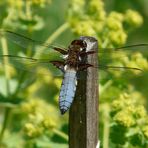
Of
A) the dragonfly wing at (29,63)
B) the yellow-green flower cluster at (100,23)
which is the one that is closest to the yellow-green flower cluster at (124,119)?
the dragonfly wing at (29,63)

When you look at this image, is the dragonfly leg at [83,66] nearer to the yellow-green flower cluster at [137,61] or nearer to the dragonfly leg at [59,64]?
the dragonfly leg at [59,64]

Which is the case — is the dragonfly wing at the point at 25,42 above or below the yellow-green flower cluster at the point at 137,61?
above

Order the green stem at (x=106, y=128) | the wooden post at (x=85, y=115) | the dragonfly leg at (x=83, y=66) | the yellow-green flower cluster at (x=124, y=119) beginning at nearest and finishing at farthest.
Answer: the wooden post at (x=85, y=115) → the dragonfly leg at (x=83, y=66) → the yellow-green flower cluster at (x=124, y=119) → the green stem at (x=106, y=128)

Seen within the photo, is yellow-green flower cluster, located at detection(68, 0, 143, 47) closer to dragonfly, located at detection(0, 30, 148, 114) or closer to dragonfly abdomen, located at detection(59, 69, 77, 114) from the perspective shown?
dragonfly, located at detection(0, 30, 148, 114)

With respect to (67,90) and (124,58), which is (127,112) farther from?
(124,58)

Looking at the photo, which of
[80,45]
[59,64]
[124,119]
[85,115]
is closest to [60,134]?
[59,64]

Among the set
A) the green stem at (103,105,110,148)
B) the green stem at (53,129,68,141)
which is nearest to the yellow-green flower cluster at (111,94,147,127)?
the green stem at (103,105,110,148)
